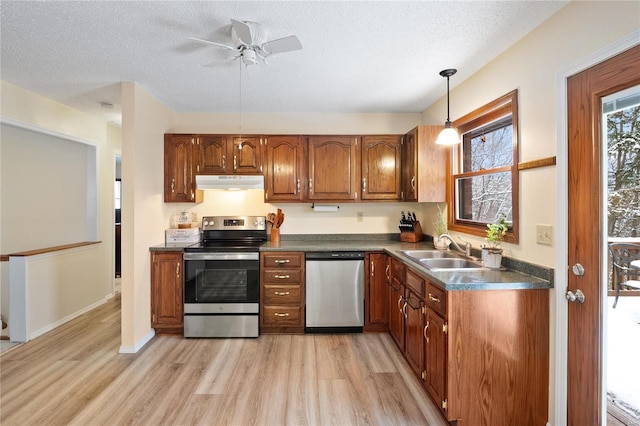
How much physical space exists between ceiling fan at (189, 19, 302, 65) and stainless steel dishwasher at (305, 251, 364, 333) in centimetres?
193

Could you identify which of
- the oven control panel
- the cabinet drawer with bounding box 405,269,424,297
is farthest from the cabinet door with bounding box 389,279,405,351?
the oven control panel

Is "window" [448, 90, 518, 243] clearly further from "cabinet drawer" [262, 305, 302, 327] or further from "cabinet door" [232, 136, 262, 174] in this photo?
"cabinet door" [232, 136, 262, 174]

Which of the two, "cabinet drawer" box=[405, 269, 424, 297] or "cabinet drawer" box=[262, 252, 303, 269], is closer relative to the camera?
"cabinet drawer" box=[405, 269, 424, 297]

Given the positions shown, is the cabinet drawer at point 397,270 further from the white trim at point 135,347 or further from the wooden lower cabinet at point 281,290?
the white trim at point 135,347

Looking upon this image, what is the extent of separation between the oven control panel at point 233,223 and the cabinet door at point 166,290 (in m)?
0.61

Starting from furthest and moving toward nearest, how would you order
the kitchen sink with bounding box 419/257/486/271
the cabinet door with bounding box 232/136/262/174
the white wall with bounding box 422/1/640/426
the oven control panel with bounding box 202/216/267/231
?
1. the oven control panel with bounding box 202/216/267/231
2. the cabinet door with bounding box 232/136/262/174
3. the kitchen sink with bounding box 419/257/486/271
4. the white wall with bounding box 422/1/640/426

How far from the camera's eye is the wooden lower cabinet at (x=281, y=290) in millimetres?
3094

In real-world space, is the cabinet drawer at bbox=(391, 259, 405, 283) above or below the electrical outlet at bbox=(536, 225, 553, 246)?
below

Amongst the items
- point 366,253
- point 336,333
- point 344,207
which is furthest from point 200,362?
point 344,207

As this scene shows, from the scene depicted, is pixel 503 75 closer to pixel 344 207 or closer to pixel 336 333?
pixel 344 207

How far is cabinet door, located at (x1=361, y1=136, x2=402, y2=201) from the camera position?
3449mm

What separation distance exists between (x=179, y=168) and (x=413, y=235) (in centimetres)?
287

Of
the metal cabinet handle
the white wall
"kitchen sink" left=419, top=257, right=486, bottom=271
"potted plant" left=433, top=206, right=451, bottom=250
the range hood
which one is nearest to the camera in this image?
the white wall

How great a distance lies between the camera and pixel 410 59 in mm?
2328
